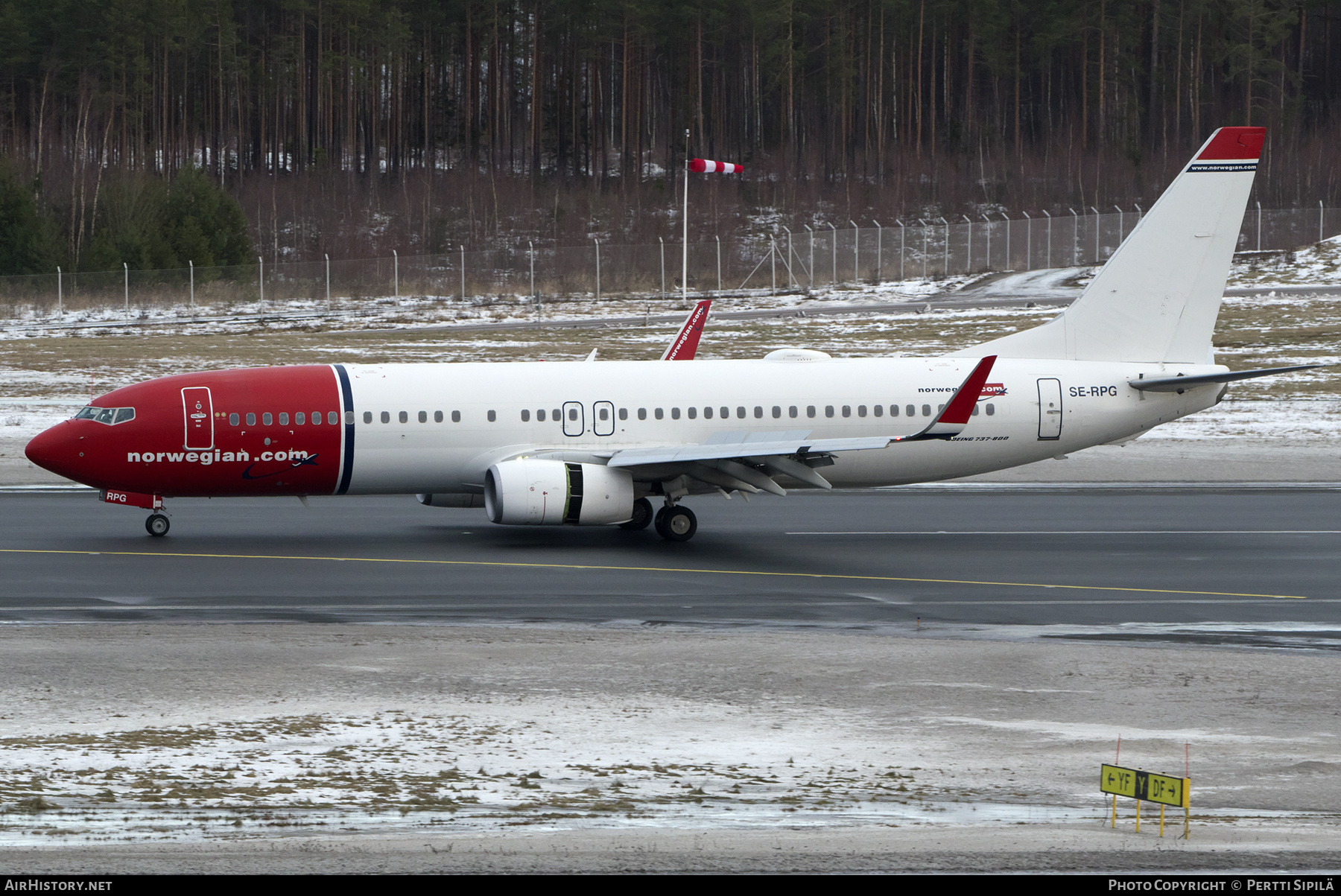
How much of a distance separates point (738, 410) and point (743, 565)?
4.40 metres

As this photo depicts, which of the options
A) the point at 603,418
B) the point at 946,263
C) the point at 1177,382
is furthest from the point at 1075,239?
the point at 603,418

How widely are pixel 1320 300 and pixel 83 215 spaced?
72086mm

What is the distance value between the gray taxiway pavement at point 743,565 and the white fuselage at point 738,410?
1374 millimetres

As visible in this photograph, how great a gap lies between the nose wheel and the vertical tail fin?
7944 mm

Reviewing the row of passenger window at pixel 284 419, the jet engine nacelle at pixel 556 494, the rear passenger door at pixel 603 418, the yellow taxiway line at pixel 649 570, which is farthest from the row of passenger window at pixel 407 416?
the yellow taxiway line at pixel 649 570

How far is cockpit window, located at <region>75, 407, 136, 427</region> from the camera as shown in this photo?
1074 inches

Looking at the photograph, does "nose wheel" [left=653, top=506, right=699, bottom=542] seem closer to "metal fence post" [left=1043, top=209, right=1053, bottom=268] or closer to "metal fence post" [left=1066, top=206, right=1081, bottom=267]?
"metal fence post" [left=1043, top=209, right=1053, bottom=268]

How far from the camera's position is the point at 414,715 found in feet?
51.0

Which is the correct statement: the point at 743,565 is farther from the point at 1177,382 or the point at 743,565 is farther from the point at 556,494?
the point at 1177,382

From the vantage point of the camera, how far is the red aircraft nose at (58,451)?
89.0 feet

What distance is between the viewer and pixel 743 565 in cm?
2581

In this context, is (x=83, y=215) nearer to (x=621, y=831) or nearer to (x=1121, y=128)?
(x=1121, y=128)

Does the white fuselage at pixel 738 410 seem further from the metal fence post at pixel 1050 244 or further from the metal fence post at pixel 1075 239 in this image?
the metal fence post at pixel 1075 239

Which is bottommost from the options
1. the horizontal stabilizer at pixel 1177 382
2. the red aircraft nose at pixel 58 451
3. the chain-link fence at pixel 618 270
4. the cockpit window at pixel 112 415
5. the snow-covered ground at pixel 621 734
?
the snow-covered ground at pixel 621 734
